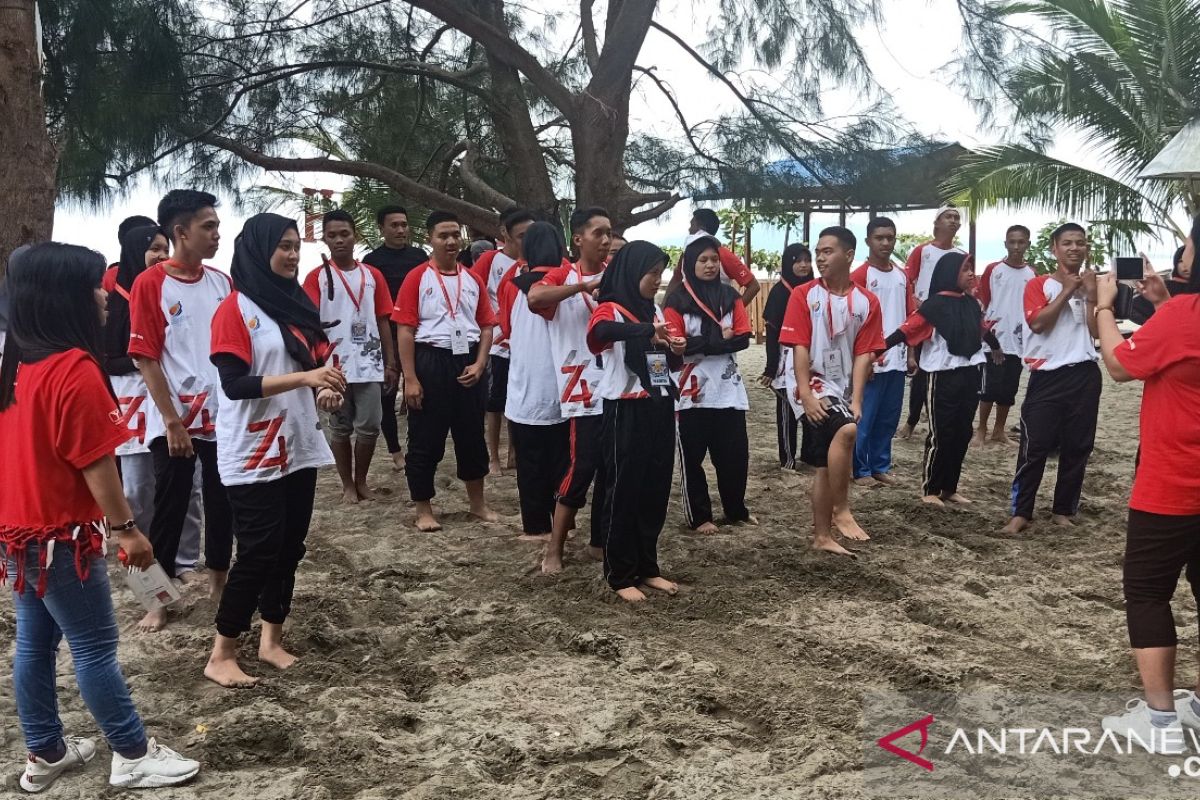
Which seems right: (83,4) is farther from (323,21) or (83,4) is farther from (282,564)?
(282,564)

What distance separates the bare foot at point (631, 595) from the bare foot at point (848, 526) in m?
1.44

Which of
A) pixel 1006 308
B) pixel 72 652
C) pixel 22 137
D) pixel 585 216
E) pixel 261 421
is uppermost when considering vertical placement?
pixel 22 137

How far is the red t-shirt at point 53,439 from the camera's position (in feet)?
8.45

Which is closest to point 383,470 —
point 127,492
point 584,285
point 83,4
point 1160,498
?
point 127,492

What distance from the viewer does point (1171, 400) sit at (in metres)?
2.85

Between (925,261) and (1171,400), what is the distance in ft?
15.3

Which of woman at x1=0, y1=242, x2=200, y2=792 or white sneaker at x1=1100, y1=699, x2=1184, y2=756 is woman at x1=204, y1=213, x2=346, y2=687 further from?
white sneaker at x1=1100, y1=699, x2=1184, y2=756

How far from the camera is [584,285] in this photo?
446cm

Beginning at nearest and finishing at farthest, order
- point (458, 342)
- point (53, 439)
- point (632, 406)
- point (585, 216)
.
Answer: point (53, 439) < point (632, 406) < point (585, 216) < point (458, 342)

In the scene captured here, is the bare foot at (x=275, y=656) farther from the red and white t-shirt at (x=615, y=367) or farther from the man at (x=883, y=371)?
the man at (x=883, y=371)

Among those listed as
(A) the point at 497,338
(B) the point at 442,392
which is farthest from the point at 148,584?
(A) the point at 497,338

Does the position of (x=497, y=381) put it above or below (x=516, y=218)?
below

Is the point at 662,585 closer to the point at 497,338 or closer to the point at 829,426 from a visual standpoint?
the point at 829,426

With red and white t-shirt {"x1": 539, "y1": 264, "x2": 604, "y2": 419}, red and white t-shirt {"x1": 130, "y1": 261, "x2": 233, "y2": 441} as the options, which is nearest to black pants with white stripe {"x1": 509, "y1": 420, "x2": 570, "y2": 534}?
red and white t-shirt {"x1": 539, "y1": 264, "x2": 604, "y2": 419}
